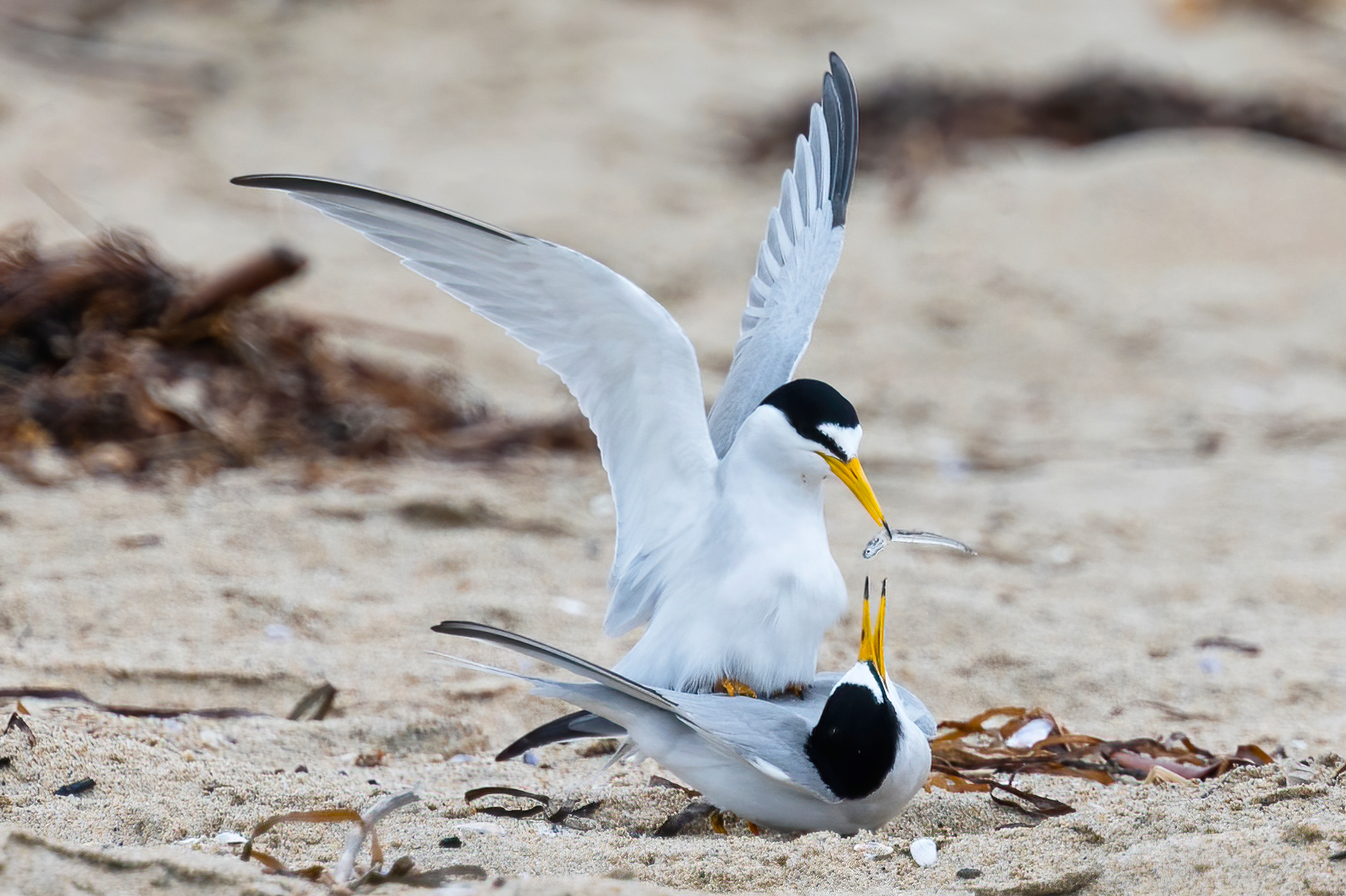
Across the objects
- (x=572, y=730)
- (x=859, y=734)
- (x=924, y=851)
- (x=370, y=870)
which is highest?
(x=859, y=734)

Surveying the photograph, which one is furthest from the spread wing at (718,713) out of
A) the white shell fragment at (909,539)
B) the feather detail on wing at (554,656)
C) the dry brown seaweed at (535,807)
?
the white shell fragment at (909,539)

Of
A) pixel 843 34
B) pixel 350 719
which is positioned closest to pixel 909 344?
pixel 350 719

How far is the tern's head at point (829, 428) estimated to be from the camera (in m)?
2.66

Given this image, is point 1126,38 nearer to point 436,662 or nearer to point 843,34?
point 843,34

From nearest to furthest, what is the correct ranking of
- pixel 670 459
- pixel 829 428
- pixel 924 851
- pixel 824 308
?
pixel 924 851 → pixel 829 428 → pixel 670 459 → pixel 824 308

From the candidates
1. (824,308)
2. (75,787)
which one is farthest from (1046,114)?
(75,787)

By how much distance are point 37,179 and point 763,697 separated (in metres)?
5.82

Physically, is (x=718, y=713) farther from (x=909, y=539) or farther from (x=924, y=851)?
(x=909, y=539)

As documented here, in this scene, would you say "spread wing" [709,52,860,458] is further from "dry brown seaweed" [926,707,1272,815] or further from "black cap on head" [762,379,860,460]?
"dry brown seaweed" [926,707,1272,815]

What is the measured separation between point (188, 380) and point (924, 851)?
357 centimetres

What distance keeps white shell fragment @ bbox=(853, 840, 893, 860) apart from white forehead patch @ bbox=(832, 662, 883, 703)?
0.22 metres

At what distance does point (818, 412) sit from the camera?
8.73 ft

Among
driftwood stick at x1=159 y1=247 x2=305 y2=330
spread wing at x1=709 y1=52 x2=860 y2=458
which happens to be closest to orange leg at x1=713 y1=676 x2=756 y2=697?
spread wing at x1=709 y1=52 x2=860 y2=458

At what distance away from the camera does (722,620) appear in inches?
106
